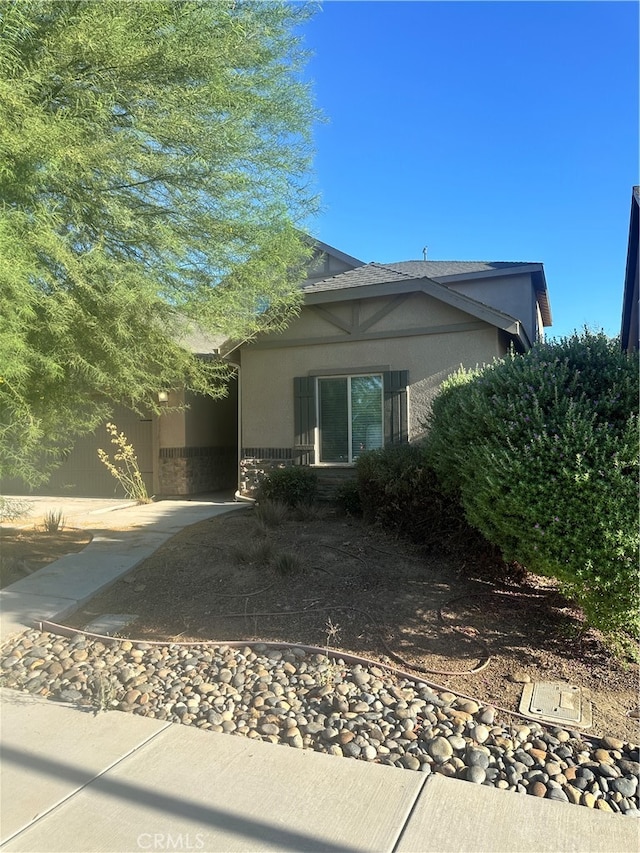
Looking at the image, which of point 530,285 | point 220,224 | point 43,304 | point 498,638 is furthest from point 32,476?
point 530,285

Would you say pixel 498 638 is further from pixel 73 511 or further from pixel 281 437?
pixel 73 511

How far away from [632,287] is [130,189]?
10.8 m

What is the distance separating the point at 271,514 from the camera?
8227 mm

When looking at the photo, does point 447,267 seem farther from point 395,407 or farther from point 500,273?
point 395,407

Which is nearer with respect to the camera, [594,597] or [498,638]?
[594,597]

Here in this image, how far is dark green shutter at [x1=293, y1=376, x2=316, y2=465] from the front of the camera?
1091 cm

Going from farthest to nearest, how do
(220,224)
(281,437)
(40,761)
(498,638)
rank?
(281,437) < (220,224) < (498,638) < (40,761)

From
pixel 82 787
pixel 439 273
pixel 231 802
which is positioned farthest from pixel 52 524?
pixel 439 273

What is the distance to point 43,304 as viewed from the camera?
5.46 metres

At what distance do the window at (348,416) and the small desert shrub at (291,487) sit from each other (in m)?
1.06

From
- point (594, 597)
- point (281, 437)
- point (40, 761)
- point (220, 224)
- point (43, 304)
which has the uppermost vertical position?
point (220, 224)

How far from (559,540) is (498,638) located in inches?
43.4

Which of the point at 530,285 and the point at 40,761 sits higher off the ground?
the point at 530,285
